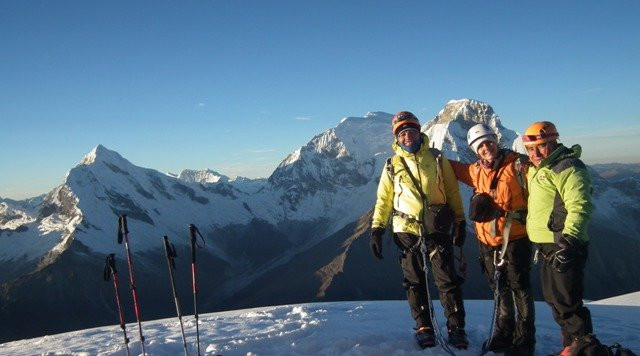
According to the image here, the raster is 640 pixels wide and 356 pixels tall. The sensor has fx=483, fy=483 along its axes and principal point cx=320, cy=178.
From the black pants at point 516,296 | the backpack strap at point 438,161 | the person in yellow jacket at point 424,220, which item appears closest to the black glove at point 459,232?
the person in yellow jacket at point 424,220

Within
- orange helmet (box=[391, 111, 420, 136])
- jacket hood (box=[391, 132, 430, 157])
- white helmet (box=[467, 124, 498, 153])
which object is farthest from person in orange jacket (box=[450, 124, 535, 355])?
orange helmet (box=[391, 111, 420, 136])

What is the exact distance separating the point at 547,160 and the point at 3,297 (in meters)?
233

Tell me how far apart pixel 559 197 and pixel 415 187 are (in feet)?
8.31

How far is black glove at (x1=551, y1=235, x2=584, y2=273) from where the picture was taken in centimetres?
732

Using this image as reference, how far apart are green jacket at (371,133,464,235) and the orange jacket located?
19.1 inches

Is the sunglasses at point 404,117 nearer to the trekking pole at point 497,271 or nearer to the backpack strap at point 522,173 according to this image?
the backpack strap at point 522,173

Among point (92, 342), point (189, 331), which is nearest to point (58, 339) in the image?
point (92, 342)

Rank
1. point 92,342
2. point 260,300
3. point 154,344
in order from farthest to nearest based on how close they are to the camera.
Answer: point 260,300 < point 92,342 < point 154,344

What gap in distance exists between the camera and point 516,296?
29.2 ft

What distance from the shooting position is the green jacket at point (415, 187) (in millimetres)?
9211

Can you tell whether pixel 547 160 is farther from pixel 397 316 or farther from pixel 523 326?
pixel 397 316

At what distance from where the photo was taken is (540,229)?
26.3ft

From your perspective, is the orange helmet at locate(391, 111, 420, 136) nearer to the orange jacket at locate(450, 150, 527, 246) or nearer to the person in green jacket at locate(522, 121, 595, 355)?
the orange jacket at locate(450, 150, 527, 246)

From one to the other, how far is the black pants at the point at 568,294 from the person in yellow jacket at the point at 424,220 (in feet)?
5.59
